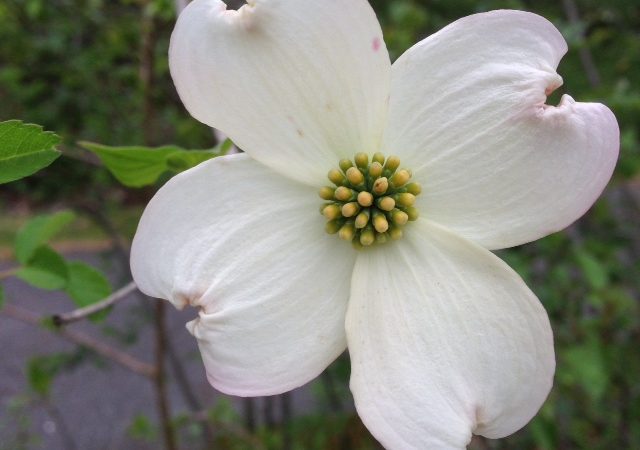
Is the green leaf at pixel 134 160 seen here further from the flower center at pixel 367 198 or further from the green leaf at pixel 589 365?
the green leaf at pixel 589 365

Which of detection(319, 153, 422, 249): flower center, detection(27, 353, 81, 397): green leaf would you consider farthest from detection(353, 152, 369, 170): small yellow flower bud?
detection(27, 353, 81, 397): green leaf

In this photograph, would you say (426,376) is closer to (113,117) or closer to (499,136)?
(499,136)

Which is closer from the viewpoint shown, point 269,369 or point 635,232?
point 269,369

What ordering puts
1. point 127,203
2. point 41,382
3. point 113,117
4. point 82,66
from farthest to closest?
point 127,203 → point 113,117 → point 82,66 → point 41,382

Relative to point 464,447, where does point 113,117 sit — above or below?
below

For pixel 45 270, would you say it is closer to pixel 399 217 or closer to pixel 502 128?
pixel 399 217

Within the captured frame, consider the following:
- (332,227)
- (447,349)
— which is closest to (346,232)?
(332,227)

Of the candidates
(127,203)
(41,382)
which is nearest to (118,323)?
(127,203)
